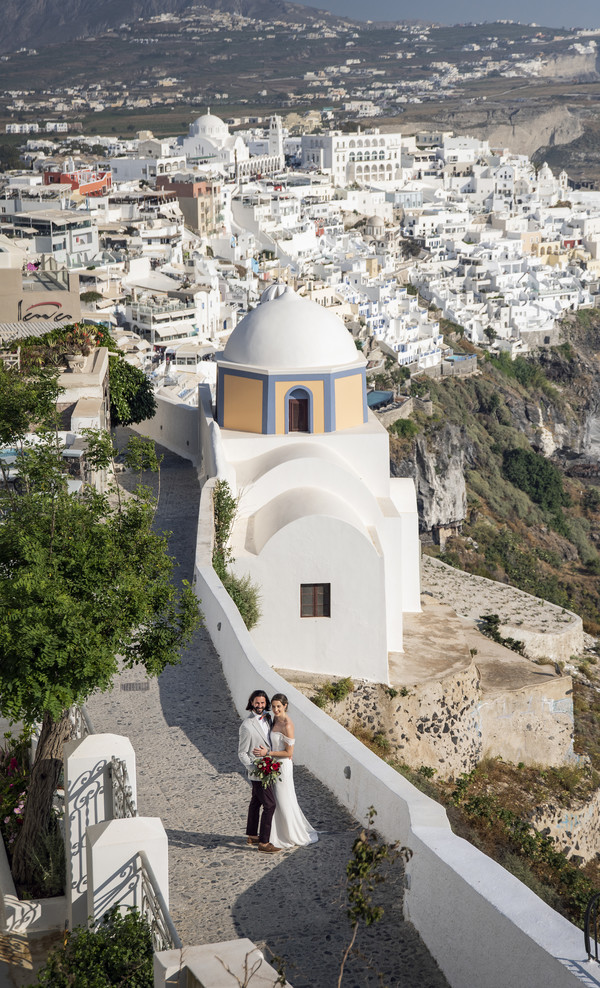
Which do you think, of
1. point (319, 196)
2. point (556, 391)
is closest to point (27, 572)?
point (556, 391)

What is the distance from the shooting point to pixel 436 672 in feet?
36.4

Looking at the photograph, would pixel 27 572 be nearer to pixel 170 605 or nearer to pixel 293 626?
pixel 170 605

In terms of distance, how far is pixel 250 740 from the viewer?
212 inches

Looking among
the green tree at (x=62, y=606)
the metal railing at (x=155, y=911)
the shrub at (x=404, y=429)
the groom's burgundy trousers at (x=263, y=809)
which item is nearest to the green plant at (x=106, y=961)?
the metal railing at (x=155, y=911)

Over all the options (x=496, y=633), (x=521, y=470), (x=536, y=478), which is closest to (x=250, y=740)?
(x=496, y=633)

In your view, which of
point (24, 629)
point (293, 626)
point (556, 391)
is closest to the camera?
point (24, 629)

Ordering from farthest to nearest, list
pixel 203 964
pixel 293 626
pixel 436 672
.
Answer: pixel 436 672, pixel 293 626, pixel 203 964

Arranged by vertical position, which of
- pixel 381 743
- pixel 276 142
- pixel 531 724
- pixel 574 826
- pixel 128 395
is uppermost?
pixel 128 395

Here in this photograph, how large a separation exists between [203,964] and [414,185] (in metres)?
79.6

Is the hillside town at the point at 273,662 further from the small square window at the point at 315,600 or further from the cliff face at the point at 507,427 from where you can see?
the cliff face at the point at 507,427

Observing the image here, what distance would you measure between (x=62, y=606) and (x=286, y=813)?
1.47 m

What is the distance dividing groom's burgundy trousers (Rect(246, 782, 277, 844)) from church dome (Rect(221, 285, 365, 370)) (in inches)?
268

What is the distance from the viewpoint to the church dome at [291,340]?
11.8 m

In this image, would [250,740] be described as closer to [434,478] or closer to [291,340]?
[291,340]
